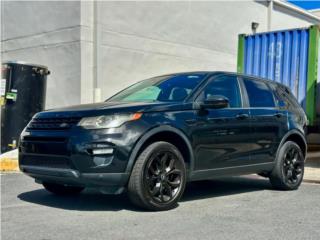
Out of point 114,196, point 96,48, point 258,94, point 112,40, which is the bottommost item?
point 114,196

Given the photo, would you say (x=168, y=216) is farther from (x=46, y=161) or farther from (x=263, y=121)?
(x=263, y=121)

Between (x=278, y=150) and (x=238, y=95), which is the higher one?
(x=238, y=95)

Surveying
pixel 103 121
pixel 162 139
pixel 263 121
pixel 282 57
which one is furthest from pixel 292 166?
pixel 282 57

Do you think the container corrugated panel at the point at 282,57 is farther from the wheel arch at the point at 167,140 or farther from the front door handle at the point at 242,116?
the wheel arch at the point at 167,140

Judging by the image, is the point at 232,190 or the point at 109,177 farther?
the point at 232,190

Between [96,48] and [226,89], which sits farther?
[96,48]

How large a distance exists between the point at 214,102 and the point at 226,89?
0.79m

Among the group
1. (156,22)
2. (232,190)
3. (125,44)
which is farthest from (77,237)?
(156,22)

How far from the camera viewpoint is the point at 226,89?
6.94 meters

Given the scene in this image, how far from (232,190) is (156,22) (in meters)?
9.38

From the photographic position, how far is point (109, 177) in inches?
215

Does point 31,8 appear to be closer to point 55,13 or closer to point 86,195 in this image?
point 55,13

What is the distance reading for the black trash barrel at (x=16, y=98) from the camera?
11.9 m

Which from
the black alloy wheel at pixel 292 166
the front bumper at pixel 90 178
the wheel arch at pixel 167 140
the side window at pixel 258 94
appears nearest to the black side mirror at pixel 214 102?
the wheel arch at pixel 167 140
